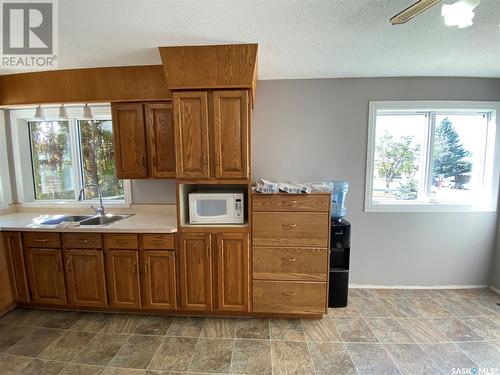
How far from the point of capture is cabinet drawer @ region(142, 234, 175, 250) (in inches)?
83.4

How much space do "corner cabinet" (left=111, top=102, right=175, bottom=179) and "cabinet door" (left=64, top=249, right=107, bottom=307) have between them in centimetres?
86

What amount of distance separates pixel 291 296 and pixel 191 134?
177cm

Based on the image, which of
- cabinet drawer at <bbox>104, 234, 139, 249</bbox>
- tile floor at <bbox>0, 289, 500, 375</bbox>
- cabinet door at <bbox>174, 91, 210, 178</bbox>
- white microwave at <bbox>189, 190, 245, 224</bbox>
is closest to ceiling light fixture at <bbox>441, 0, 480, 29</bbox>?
cabinet door at <bbox>174, 91, 210, 178</bbox>

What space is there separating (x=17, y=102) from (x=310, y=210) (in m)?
3.26

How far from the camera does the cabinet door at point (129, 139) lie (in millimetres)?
2297

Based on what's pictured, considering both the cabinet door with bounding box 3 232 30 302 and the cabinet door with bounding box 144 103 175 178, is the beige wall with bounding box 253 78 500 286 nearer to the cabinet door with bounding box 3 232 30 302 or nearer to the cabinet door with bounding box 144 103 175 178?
the cabinet door with bounding box 144 103 175 178

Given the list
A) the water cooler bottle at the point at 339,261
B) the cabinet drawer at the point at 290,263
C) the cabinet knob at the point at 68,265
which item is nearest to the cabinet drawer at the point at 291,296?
the cabinet drawer at the point at 290,263

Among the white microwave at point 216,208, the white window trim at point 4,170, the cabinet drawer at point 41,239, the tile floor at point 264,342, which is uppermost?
the white window trim at point 4,170

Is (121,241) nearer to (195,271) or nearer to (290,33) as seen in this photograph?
(195,271)

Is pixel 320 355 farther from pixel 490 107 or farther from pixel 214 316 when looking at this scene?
pixel 490 107

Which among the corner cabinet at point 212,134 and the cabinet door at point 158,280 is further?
the cabinet door at point 158,280

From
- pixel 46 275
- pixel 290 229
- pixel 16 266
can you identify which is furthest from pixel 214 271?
pixel 16 266

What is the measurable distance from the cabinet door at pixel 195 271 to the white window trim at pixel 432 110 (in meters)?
1.93

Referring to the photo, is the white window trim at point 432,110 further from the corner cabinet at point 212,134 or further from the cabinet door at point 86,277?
the cabinet door at point 86,277
